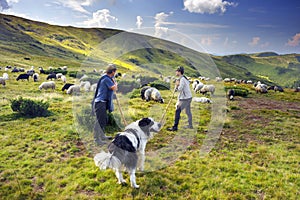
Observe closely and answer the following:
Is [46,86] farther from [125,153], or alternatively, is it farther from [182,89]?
[125,153]

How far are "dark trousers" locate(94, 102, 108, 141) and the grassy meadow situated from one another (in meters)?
0.59

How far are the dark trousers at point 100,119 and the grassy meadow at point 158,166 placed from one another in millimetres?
592

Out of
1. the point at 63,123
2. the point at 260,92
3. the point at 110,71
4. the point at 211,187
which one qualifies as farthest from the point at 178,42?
the point at 260,92

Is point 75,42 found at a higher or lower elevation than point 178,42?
higher

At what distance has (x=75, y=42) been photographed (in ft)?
427

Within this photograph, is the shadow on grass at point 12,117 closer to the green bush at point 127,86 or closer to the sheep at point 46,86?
the sheep at point 46,86

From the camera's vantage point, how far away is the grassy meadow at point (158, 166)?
555 cm

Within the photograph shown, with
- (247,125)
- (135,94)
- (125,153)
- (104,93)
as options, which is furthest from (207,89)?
(125,153)

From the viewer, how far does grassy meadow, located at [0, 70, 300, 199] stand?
5555 mm

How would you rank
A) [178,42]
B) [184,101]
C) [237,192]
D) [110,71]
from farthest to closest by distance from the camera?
1. [184,101]
2. [178,42]
3. [110,71]
4. [237,192]

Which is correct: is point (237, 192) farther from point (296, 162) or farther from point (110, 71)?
point (110, 71)

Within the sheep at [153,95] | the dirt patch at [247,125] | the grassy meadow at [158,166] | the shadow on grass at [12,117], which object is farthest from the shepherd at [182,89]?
the shadow on grass at [12,117]

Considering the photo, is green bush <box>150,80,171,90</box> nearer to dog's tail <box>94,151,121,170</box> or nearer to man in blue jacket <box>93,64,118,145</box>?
man in blue jacket <box>93,64,118,145</box>

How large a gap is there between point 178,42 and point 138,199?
575 cm
